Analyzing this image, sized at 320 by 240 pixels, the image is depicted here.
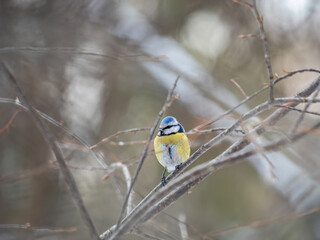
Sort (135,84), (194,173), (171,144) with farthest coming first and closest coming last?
(135,84) < (171,144) < (194,173)

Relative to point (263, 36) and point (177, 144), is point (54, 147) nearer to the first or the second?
point (263, 36)

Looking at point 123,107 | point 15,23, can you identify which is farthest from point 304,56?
point 15,23

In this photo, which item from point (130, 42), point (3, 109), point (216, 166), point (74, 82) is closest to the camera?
point (216, 166)

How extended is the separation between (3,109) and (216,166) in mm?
3330

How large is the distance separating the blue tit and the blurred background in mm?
1296

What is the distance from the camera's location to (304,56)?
3908 mm

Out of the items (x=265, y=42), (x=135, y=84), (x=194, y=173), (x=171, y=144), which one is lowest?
(x=194, y=173)

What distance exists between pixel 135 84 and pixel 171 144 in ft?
7.79

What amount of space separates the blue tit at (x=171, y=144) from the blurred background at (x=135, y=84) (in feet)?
4.25

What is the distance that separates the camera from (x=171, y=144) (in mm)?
2215

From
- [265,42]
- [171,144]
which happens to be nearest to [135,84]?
[171,144]

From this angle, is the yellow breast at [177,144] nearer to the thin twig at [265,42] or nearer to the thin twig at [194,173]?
the thin twig at [194,173]

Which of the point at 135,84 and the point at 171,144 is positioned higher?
the point at 135,84

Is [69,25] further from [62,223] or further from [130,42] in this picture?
[62,223]
